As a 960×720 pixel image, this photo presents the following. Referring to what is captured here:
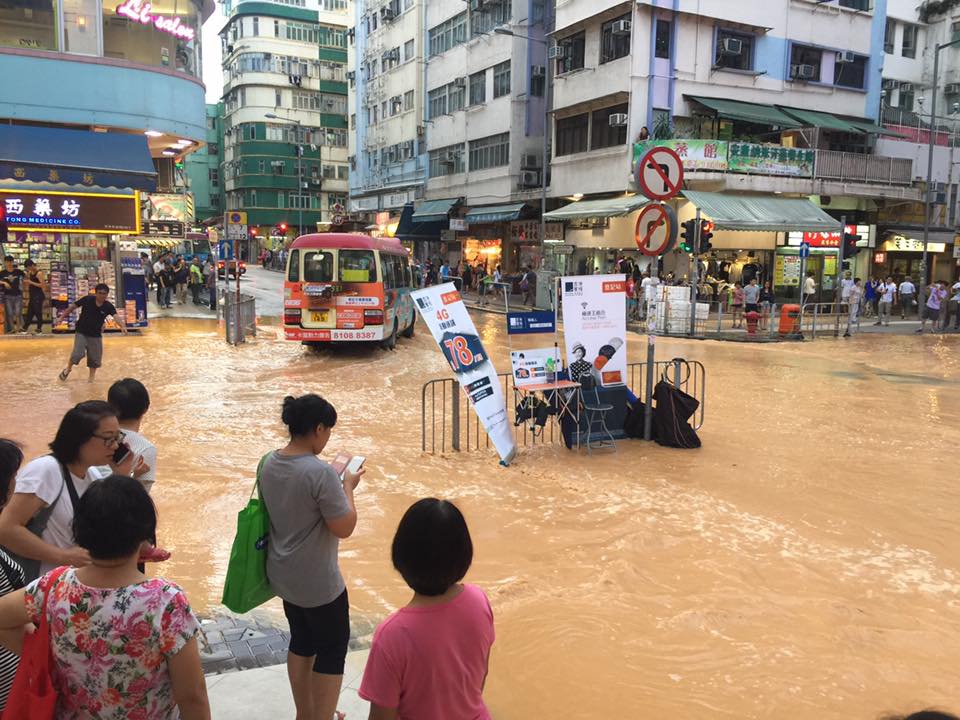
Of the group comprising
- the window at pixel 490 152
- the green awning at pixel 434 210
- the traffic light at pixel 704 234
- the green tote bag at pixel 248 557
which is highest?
the window at pixel 490 152

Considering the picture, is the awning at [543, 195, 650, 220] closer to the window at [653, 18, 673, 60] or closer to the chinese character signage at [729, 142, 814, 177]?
the chinese character signage at [729, 142, 814, 177]

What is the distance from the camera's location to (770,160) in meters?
28.7

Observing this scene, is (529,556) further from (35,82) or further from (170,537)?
(35,82)

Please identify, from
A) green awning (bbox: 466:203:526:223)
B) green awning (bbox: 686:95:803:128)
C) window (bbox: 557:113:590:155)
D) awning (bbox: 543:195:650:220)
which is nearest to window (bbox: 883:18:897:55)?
green awning (bbox: 686:95:803:128)

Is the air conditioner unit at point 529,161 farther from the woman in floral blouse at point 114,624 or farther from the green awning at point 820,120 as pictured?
the woman in floral blouse at point 114,624

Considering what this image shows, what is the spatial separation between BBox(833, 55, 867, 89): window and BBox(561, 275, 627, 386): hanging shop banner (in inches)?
1140

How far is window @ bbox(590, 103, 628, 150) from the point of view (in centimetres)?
2994

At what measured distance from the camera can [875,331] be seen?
25.7 meters

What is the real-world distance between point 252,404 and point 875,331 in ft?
69.9

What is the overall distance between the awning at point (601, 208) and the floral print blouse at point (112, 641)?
26463 mm

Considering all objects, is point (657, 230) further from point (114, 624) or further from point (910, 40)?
point (910, 40)

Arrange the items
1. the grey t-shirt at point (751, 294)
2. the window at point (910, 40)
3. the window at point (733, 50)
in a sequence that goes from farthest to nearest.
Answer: the window at point (910, 40), the window at point (733, 50), the grey t-shirt at point (751, 294)

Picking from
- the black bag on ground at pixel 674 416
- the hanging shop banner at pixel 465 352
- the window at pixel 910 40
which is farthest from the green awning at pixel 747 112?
the hanging shop banner at pixel 465 352

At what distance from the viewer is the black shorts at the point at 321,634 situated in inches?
141
